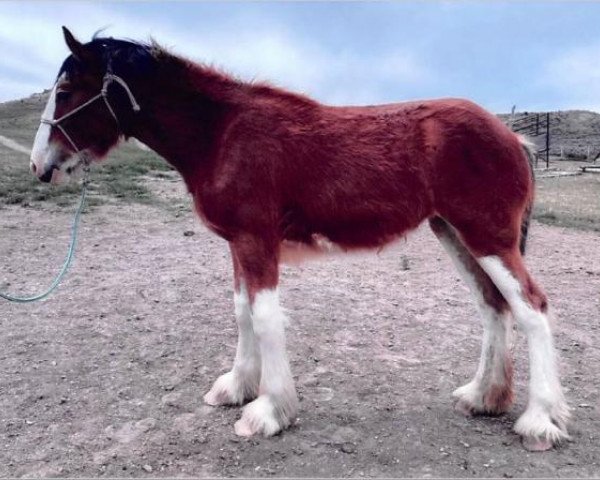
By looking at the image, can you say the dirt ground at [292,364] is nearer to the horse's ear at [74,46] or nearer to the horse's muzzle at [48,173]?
the horse's muzzle at [48,173]

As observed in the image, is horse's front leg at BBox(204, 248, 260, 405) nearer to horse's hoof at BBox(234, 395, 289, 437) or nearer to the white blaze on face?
horse's hoof at BBox(234, 395, 289, 437)

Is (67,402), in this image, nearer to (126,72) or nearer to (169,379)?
(169,379)

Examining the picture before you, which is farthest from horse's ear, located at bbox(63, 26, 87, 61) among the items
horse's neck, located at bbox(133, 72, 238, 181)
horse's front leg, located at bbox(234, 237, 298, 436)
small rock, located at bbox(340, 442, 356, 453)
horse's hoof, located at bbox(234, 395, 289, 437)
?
small rock, located at bbox(340, 442, 356, 453)

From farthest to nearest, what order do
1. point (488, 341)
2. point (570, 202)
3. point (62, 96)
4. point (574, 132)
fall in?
point (574, 132)
point (570, 202)
point (488, 341)
point (62, 96)

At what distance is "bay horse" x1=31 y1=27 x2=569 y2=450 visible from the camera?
3.67 metres

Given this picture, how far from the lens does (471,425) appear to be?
3959mm

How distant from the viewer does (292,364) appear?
16.3 feet

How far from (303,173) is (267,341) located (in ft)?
3.74

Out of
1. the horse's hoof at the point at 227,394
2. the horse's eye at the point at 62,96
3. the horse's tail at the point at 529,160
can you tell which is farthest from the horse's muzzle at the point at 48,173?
the horse's tail at the point at 529,160

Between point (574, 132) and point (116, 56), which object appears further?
point (574, 132)

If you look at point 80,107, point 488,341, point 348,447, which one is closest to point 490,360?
point 488,341

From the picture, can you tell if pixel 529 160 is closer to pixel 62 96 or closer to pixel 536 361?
pixel 536 361

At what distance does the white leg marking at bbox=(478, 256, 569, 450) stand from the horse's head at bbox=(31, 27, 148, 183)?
270 cm

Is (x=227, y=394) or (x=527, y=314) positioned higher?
(x=527, y=314)
